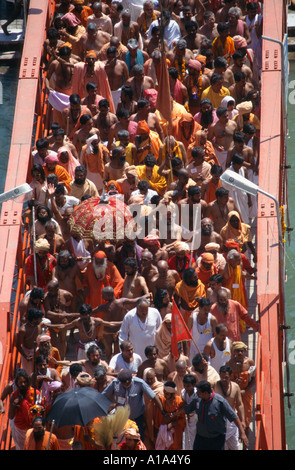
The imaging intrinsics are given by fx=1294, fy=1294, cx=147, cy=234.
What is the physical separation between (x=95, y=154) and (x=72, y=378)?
4251mm

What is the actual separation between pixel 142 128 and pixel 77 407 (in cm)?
575

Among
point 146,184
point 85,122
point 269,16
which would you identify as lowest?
point 146,184

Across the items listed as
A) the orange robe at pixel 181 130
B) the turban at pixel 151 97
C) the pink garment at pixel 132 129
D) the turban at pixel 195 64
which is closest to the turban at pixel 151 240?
the pink garment at pixel 132 129

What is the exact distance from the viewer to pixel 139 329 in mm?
16062

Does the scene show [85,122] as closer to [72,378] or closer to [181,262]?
[181,262]

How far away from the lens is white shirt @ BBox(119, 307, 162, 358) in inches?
632

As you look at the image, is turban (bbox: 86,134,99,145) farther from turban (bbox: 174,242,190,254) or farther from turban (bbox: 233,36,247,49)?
turban (bbox: 233,36,247,49)

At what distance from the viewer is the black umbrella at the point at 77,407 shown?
45.9 feet

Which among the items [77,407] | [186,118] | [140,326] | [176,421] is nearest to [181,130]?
[186,118]

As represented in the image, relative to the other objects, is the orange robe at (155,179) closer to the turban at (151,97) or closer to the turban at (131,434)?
the turban at (151,97)

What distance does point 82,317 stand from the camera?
1616 cm

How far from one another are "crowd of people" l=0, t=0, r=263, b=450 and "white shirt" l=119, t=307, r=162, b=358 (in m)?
0.02

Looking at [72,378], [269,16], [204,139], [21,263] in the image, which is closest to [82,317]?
[72,378]

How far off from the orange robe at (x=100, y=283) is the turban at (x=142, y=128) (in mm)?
2610
